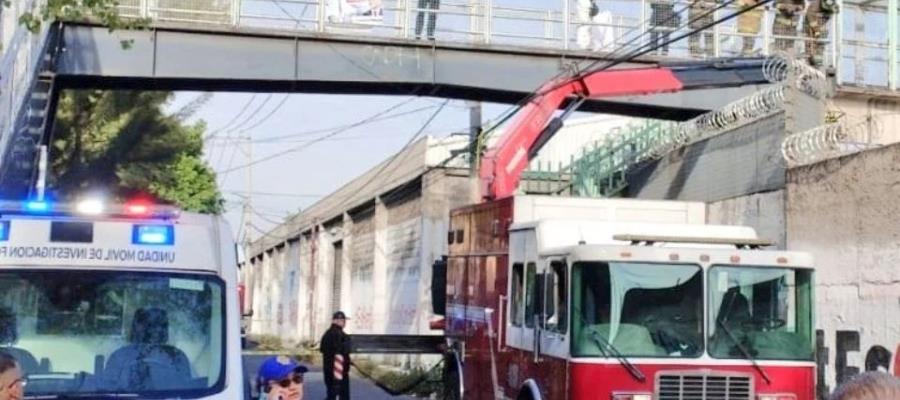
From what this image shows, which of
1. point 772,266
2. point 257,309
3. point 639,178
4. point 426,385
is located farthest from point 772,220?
point 257,309

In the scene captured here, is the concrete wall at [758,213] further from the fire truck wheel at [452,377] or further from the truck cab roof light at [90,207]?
the truck cab roof light at [90,207]

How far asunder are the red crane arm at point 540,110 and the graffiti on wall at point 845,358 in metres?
5.30

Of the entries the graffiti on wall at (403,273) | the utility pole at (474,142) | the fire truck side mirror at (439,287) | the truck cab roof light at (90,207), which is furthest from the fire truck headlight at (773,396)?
the graffiti on wall at (403,273)

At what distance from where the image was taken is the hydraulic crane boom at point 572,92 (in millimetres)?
18219

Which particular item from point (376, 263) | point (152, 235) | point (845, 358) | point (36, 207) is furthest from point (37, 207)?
point (376, 263)

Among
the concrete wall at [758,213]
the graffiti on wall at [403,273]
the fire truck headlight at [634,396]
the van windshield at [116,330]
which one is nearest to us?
the van windshield at [116,330]

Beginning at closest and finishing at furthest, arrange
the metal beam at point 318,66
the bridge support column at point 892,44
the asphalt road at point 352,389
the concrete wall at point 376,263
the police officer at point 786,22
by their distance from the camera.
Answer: the bridge support column at point 892,44, the metal beam at point 318,66, the police officer at point 786,22, the asphalt road at point 352,389, the concrete wall at point 376,263

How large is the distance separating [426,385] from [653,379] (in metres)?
13.6

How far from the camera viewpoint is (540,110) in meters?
18.9

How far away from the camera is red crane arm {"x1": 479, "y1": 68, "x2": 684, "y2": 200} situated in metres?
18.1

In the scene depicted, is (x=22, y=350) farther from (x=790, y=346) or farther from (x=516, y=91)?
(x=516, y=91)

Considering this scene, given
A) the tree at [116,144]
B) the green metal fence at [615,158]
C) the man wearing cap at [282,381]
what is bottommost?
the man wearing cap at [282,381]

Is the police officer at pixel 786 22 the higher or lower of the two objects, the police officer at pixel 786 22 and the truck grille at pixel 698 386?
the higher

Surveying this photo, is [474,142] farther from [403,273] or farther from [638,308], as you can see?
[638,308]
